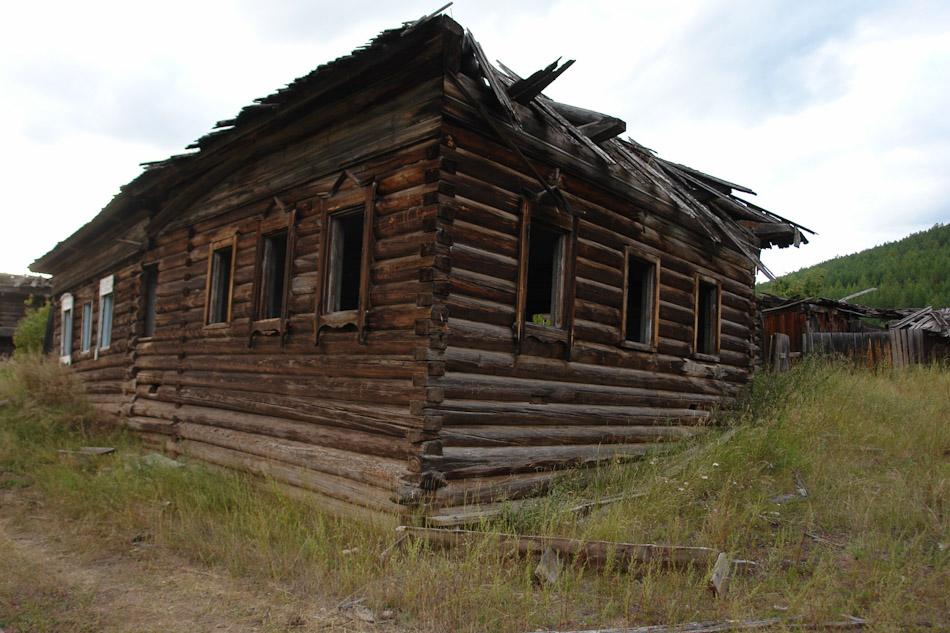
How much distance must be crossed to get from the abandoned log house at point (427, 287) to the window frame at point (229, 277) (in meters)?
0.05

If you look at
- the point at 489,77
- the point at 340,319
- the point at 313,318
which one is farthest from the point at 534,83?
the point at 313,318

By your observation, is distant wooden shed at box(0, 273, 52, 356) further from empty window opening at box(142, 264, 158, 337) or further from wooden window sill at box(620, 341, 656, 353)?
wooden window sill at box(620, 341, 656, 353)

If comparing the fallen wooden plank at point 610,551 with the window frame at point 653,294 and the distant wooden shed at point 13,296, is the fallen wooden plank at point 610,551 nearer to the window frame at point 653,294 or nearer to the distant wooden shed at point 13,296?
the window frame at point 653,294

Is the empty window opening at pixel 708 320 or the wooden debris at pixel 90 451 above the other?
the empty window opening at pixel 708 320

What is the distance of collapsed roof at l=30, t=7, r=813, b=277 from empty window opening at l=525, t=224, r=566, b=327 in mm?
731

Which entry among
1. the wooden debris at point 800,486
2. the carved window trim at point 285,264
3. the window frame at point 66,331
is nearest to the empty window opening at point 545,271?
the carved window trim at point 285,264

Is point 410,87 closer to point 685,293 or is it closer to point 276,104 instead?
point 276,104

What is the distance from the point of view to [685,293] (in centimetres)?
948

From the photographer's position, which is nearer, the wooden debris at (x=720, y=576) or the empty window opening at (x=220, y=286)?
the wooden debris at (x=720, y=576)

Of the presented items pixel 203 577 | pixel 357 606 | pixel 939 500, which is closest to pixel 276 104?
pixel 203 577

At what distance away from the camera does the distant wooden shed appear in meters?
25.9

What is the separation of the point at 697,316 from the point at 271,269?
18.7 ft

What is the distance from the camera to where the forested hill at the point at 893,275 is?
4459cm

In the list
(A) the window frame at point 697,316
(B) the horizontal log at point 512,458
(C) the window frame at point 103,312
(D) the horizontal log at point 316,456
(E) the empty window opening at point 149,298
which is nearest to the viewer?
(B) the horizontal log at point 512,458
